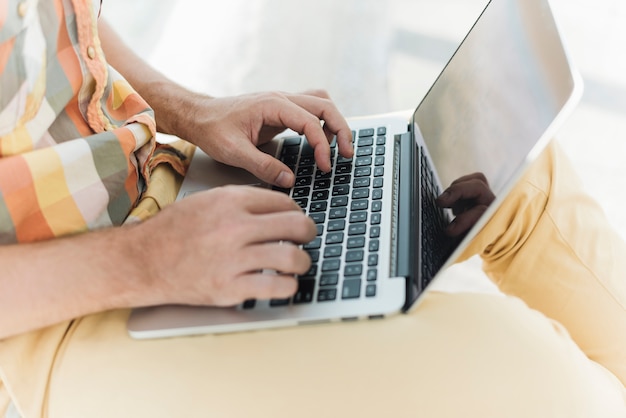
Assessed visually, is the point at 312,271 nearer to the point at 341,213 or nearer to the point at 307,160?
the point at 341,213

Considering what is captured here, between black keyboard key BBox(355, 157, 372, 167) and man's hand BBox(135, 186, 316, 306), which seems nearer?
man's hand BBox(135, 186, 316, 306)

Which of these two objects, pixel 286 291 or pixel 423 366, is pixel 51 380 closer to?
pixel 286 291

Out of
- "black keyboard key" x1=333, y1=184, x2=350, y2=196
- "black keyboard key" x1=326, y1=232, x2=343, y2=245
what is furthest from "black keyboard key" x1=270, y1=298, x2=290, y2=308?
"black keyboard key" x1=333, y1=184, x2=350, y2=196

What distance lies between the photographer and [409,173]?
0.91 meters

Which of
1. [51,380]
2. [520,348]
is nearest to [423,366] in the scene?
[520,348]

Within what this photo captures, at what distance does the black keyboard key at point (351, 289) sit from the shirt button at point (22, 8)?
41cm

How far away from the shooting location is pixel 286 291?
684mm

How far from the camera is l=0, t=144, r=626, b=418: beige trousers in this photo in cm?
68

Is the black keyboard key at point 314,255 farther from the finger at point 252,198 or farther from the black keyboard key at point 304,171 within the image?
the black keyboard key at point 304,171

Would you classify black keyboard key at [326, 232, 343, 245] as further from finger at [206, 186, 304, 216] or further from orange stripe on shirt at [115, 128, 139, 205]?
orange stripe on shirt at [115, 128, 139, 205]

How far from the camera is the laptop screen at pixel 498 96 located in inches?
28.4

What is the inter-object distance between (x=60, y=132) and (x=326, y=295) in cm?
35

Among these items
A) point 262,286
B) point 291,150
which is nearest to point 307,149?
point 291,150

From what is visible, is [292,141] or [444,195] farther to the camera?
[292,141]
